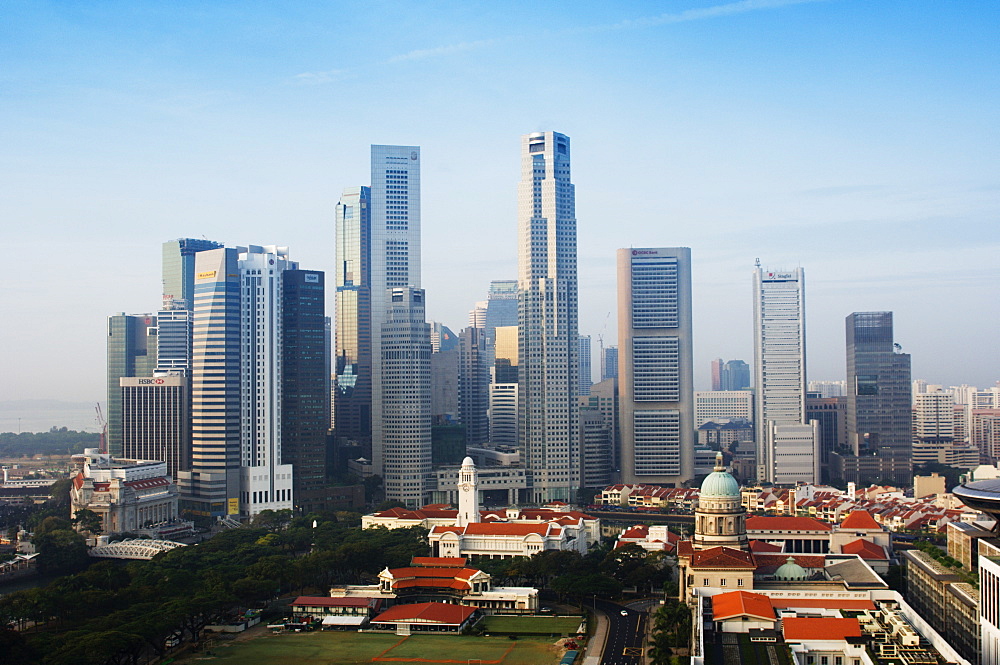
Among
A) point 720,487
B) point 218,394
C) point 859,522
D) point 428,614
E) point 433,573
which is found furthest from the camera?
point 218,394

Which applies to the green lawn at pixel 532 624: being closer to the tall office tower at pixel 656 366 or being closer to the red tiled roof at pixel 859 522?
the red tiled roof at pixel 859 522

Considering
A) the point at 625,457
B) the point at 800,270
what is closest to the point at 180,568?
the point at 625,457

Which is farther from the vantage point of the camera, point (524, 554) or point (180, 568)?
point (524, 554)

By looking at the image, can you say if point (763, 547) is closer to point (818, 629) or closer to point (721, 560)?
point (721, 560)

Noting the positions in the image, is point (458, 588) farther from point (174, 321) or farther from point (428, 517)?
point (174, 321)

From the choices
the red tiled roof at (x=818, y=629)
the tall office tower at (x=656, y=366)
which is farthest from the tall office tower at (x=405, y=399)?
the red tiled roof at (x=818, y=629)

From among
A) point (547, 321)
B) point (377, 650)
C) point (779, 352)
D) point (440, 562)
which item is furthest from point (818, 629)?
point (779, 352)
